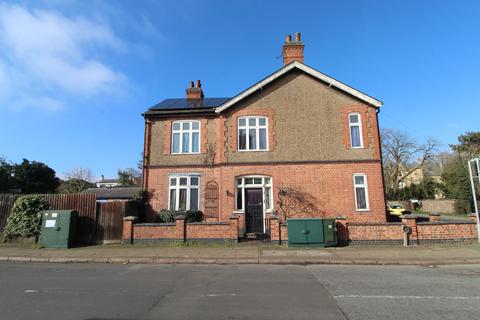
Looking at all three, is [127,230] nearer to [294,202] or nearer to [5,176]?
[294,202]

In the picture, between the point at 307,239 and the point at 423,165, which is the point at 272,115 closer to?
the point at 307,239

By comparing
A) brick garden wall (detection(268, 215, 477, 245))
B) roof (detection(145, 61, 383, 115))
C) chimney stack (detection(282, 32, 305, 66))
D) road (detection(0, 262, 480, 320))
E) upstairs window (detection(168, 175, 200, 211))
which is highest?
chimney stack (detection(282, 32, 305, 66))

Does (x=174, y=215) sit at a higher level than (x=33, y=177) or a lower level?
lower

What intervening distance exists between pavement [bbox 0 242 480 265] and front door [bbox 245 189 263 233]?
322 cm

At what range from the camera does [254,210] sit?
1627 centimetres

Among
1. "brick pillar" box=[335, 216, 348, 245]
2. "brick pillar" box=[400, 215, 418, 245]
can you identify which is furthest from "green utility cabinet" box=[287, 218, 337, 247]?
"brick pillar" box=[400, 215, 418, 245]

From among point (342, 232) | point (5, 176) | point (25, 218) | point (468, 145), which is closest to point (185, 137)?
point (25, 218)

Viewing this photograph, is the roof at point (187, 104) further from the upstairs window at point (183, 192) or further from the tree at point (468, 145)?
the tree at point (468, 145)

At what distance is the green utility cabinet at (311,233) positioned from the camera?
40.1 feet

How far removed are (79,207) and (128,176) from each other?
1979 inches

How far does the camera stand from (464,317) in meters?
4.84

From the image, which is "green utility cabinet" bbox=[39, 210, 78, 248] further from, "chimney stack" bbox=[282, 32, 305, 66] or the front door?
"chimney stack" bbox=[282, 32, 305, 66]

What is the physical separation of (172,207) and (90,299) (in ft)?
36.8

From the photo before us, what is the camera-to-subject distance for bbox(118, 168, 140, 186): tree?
60750 millimetres
